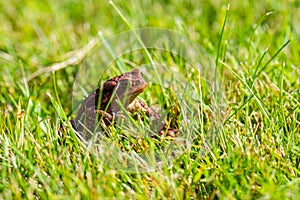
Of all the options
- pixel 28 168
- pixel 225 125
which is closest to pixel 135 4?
pixel 225 125

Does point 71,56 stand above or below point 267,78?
above

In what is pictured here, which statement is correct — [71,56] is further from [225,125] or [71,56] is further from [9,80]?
[225,125]

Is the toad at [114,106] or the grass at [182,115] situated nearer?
the grass at [182,115]

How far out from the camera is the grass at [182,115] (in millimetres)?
1725

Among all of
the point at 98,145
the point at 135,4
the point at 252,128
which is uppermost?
the point at 135,4

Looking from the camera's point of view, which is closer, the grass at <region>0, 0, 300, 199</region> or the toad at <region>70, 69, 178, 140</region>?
the grass at <region>0, 0, 300, 199</region>

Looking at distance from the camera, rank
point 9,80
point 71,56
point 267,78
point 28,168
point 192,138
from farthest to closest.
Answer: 1. point 71,56
2. point 9,80
3. point 267,78
4. point 192,138
5. point 28,168

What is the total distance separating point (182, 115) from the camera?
6.82 feet

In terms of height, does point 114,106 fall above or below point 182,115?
above

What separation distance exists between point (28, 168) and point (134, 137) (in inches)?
16.4

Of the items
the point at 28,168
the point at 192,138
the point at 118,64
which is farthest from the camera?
the point at 118,64

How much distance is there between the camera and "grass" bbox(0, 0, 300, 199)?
1.72 m

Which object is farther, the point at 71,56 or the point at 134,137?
the point at 71,56

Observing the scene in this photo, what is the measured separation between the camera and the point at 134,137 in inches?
78.2
